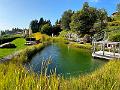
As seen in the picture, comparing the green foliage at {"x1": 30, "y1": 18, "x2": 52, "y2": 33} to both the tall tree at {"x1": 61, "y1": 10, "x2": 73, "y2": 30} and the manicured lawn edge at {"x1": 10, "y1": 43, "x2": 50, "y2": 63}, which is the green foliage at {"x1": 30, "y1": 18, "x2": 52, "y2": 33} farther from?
the manicured lawn edge at {"x1": 10, "y1": 43, "x2": 50, "y2": 63}

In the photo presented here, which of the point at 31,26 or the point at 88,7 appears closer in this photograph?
the point at 88,7

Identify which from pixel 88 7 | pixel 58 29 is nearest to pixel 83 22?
pixel 88 7

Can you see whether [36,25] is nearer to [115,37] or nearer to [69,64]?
[115,37]

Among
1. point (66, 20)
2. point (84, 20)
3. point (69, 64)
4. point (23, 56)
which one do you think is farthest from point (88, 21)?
point (23, 56)

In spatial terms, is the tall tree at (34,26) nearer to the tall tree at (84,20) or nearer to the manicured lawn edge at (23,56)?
the tall tree at (84,20)

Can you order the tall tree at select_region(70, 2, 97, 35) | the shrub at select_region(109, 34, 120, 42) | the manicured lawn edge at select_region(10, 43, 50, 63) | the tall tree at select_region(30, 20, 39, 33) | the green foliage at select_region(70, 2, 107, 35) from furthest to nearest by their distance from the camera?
1. the tall tree at select_region(30, 20, 39, 33)
2. the tall tree at select_region(70, 2, 97, 35)
3. the green foliage at select_region(70, 2, 107, 35)
4. the shrub at select_region(109, 34, 120, 42)
5. the manicured lawn edge at select_region(10, 43, 50, 63)

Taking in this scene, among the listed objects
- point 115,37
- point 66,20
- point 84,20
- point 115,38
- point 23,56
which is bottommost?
point 23,56

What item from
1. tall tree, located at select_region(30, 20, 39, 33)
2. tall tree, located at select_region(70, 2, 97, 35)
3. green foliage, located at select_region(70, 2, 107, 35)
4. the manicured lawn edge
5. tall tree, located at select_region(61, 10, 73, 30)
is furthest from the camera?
tall tree, located at select_region(30, 20, 39, 33)

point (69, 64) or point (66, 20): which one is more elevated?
point (66, 20)

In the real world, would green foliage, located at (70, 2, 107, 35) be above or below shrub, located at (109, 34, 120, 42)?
above

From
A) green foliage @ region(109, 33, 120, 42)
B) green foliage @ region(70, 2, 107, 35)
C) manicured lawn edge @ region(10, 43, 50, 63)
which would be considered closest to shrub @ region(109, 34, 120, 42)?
green foliage @ region(109, 33, 120, 42)

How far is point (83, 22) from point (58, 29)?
3544 cm

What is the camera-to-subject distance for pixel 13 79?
503 cm

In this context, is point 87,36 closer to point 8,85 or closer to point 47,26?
point 47,26
